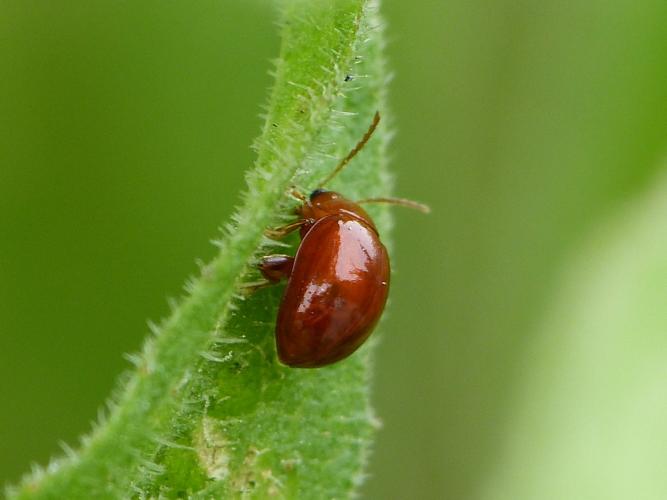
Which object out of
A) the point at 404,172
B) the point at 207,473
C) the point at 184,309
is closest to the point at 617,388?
the point at 404,172

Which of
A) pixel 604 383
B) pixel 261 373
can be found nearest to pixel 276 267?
pixel 261 373

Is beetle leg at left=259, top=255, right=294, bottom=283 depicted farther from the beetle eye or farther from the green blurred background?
the green blurred background

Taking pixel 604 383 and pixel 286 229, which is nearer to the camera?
pixel 286 229

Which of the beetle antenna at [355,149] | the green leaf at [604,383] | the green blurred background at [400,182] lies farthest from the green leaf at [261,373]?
the green leaf at [604,383]

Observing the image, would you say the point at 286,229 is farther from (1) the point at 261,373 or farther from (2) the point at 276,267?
(1) the point at 261,373

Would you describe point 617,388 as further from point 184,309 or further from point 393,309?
point 184,309

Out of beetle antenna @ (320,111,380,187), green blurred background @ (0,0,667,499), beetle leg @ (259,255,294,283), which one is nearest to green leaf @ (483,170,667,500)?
green blurred background @ (0,0,667,499)
